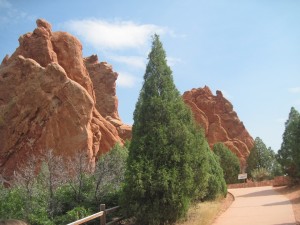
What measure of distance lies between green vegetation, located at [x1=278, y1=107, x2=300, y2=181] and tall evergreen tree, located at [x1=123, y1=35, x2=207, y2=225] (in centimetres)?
1389

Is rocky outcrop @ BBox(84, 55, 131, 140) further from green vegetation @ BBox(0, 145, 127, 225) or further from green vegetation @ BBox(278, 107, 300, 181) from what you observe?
green vegetation @ BBox(0, 145, 127, 225)

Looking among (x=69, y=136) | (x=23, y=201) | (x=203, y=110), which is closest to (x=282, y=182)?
(x=69, y=136)

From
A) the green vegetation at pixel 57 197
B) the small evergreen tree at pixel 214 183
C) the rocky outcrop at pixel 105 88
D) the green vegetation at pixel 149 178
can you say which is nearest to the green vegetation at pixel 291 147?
the small evergreen tree at pixel 214 183

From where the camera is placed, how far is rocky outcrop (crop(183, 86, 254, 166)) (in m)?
71.0

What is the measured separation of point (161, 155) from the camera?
1141cm

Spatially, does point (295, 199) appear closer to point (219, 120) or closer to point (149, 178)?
point (149, 178)

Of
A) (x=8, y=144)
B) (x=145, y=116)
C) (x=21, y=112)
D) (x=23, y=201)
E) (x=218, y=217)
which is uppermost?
(x=21, y=112)

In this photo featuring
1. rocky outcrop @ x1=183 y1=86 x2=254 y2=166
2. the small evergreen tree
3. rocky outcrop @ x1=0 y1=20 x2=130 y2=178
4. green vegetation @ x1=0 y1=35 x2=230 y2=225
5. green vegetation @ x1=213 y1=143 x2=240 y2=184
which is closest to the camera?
green vegetation @ x1=0 y1=35 x2=230 y2=225

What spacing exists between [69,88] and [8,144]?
7532 millimetres

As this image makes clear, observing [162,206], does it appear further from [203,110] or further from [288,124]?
[203,110]

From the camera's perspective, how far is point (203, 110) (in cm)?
7531

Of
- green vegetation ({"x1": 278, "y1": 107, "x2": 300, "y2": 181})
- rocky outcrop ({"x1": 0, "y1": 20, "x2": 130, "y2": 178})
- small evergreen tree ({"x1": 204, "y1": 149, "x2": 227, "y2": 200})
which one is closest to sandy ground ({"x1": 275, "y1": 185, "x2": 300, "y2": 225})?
green vegetation ({"x1": 278, "y1": 107, "x2": 300, "y2": 181})

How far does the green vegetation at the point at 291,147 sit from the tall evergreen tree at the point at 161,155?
13.9m

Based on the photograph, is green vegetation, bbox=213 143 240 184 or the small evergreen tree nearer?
the small evergreen tree
